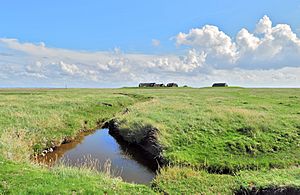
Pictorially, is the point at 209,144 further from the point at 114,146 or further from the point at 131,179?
the point at 114,146

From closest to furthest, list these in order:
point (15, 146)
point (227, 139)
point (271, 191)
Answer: point (271, 191) → point (15, 146) → point (227, 139)

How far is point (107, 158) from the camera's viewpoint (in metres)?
22.7

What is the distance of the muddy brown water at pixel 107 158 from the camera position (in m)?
18.8

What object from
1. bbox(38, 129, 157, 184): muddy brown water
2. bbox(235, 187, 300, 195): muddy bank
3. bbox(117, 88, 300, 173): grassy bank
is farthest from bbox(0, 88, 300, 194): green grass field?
bbox(38, 129, 157, 184): muddy brown water

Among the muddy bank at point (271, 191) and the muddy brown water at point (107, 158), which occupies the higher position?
the muddy bank at point (271, 191)

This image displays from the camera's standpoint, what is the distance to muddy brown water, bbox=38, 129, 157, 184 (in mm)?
18781

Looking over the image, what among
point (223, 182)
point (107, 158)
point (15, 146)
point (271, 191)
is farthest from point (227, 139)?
point (15, 146)

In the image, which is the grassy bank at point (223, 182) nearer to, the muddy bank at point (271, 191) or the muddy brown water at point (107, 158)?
the muddy bank at point (271, 191)

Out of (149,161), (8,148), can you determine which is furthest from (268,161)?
(8,148)

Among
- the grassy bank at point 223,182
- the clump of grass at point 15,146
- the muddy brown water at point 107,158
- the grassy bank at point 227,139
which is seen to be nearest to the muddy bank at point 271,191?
the grassy bank at point 223,182

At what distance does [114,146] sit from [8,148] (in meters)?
10.7

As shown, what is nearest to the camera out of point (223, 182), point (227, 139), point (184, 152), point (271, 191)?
point (271, 191)

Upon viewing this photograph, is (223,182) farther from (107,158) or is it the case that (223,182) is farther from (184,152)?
(107,158)

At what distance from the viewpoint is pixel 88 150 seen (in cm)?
2500
